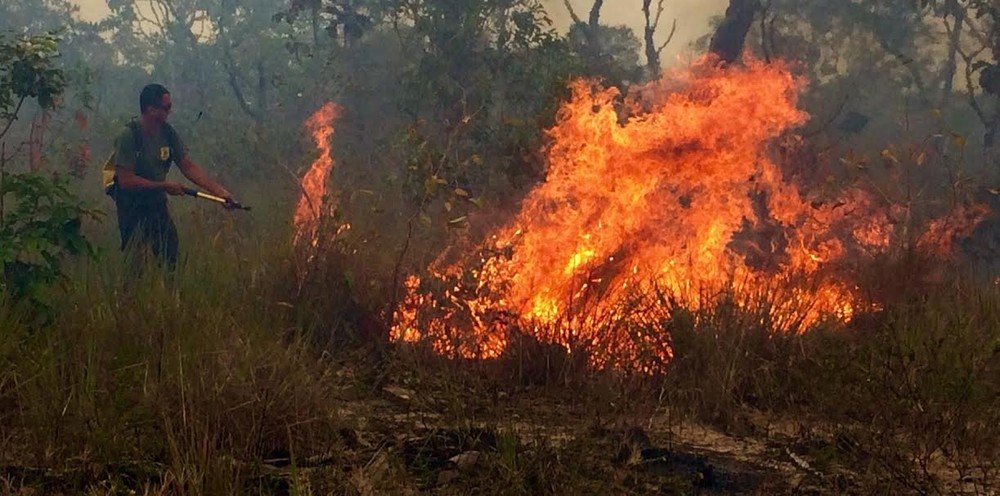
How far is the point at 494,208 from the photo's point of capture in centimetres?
755

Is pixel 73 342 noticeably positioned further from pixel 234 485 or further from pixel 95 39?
pixel 95 39

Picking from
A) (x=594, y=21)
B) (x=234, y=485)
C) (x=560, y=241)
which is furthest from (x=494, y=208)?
(x=594, y=21)

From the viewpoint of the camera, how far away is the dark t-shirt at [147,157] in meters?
6.27

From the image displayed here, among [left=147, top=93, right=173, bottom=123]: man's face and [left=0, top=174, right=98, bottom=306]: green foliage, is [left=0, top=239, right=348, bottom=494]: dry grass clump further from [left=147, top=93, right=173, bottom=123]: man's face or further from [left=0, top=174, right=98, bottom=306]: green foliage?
[left=147, top=93, right=173, bottom=123]: man's face

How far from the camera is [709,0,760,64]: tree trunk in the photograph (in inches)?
466

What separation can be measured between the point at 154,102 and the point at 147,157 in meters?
0.43

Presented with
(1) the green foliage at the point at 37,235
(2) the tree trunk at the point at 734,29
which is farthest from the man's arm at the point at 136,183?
(2) the tree trunk at the point at 734,29

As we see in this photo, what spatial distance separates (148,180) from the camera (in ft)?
20.7

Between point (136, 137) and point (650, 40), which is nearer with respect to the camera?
point (136, 137)

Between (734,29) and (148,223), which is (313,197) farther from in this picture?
(734,29)

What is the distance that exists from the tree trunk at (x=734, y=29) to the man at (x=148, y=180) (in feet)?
26.5

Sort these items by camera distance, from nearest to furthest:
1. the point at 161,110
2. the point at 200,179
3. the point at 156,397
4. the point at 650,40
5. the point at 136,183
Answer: the point at 156,397 → the point at 136,183 → the point at 161,110 → the point at 200,179 → the point at 650,40

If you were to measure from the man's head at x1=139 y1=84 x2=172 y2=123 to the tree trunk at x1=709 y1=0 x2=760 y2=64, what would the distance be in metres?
8.03

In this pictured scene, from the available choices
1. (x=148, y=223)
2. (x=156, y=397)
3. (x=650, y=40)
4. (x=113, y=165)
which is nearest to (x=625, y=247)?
(x=156, y=397)
